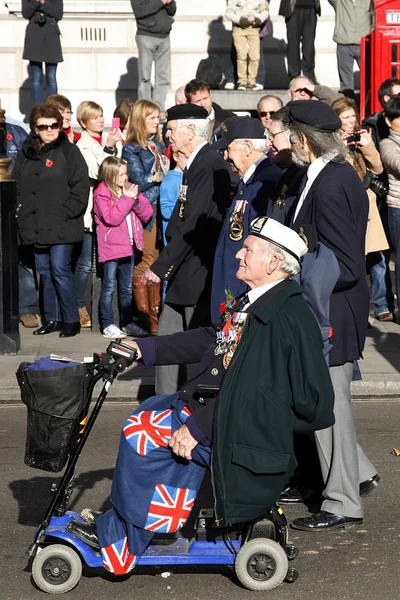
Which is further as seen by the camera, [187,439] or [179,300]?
[179,300]

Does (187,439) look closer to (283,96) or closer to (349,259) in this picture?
(349,259)

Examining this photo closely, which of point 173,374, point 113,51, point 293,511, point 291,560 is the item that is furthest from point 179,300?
point 113,51

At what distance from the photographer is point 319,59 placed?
18938 mm

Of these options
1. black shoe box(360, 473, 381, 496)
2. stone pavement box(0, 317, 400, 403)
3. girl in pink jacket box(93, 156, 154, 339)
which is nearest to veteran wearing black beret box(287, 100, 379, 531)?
black shoe box(360, 473, 381, 496)

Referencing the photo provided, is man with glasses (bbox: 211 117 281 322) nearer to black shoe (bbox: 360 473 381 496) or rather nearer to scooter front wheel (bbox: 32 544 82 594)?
black shoe (bbox: 360 473 381 496)

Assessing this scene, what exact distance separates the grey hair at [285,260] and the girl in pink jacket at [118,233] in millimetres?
5372

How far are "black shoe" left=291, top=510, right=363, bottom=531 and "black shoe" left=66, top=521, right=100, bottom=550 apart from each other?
1229 mm

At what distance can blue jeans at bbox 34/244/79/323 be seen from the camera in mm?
10477

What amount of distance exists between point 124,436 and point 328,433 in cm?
129

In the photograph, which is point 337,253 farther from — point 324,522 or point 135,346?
point 324,522

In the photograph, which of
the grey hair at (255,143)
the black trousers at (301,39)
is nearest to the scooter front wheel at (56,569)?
the grey hair at (255,143)

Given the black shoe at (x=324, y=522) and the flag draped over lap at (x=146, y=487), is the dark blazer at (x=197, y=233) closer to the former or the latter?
the black shoe at (x=324, y=522)

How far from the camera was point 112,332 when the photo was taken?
1050 centimetres

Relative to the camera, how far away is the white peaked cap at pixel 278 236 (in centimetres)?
490
